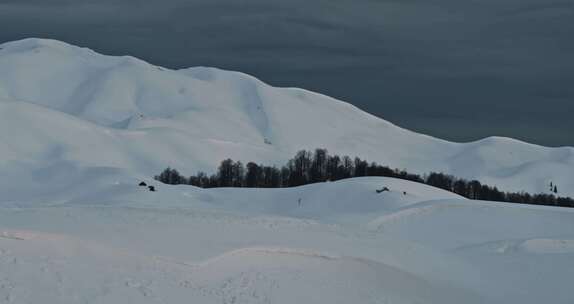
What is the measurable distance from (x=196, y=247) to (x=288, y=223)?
32.4ft

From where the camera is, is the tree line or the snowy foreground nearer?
the snowy foreground

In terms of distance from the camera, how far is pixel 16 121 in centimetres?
17325

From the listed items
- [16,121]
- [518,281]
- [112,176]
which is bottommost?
[518,281]

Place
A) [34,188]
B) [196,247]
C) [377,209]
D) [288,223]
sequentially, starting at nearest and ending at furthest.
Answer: [196,247] → [288,223] → [377,209] → [34,188]

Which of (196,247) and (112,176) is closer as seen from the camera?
(196,247)

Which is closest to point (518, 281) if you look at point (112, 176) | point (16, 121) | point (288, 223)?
point (288, 223)

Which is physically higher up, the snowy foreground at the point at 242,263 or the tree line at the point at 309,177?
the tree line at the point at 309,177

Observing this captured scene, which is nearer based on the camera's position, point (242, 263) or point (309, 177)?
point (242, 263)

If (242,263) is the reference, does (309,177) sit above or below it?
above

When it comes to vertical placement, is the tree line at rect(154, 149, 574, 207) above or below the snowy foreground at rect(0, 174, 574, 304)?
above

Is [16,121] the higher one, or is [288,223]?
[16,121]

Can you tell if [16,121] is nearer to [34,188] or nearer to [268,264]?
[34,188]

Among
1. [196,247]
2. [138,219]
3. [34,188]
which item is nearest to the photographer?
[196,247]

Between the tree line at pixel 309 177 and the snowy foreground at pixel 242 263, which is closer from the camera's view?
the snowy foreground at pixel 242 263
